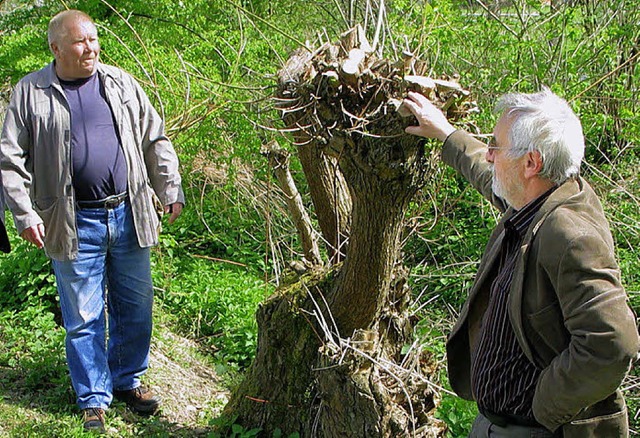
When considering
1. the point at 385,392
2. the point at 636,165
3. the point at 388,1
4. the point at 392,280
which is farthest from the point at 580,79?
the point at 385,392

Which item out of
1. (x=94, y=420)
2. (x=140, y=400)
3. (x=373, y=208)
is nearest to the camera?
(x=373, y=208)

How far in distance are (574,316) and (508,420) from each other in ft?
1.75

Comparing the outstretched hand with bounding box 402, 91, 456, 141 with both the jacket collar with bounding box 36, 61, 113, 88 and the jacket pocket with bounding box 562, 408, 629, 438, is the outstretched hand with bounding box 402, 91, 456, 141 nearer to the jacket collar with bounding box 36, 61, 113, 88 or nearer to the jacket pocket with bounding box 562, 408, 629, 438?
the jacket pocket with bounding box 562, 408, 629, 438

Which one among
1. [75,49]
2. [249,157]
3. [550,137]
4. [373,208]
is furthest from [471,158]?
[249,157]

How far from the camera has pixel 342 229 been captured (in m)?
4.35

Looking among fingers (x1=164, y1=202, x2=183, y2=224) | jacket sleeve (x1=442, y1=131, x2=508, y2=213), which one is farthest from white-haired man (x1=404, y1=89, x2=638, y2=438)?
fingers (x1=164, y1=202, x2=183, y2=224)

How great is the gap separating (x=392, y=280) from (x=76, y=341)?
70.3 inches

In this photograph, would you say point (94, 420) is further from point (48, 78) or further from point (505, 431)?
point (505, 431)

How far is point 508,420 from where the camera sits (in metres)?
2.48

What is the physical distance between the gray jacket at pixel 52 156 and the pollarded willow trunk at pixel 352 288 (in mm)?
948

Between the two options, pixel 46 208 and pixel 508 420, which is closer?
pixel 508 420

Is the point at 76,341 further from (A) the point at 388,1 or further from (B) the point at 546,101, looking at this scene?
(A) the point at 388,1

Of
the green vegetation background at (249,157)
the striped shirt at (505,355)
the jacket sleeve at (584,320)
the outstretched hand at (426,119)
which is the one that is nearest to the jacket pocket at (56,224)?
the green vegetation background at (249,157)

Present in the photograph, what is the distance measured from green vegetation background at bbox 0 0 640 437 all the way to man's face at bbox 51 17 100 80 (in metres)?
1.22
